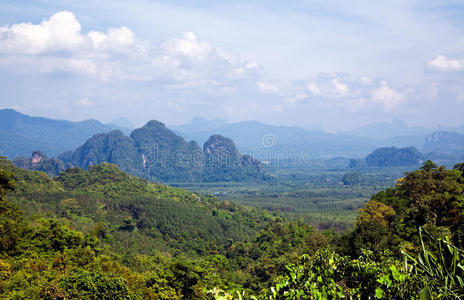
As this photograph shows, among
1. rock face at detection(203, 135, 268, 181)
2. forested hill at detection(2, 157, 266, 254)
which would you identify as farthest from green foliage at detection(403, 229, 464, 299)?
rock face at detection(203, 135, 268, 181)

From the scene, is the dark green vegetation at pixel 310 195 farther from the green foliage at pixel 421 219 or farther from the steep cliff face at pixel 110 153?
the green foliage at pixel 421 219

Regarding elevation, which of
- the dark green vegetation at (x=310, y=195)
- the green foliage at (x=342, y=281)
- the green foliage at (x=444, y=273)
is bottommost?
the dark green vegetation at (x=310, y=195)

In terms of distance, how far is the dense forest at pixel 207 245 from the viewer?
4.75m

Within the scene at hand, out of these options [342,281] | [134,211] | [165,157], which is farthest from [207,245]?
[165,157]

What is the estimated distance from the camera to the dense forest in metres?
4.75

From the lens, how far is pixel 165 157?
461 feet

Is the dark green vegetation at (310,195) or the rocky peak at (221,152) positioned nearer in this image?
the dark green vegetation at (310,195)

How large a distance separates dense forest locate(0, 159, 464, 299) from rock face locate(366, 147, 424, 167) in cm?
13580

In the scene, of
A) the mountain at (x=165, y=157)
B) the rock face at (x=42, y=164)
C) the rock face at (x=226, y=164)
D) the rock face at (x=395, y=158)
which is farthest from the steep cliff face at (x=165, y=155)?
the rock face at (x=395, y=158)

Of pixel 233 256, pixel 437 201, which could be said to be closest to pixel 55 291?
pixel 437 201

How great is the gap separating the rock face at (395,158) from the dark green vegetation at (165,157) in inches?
2807

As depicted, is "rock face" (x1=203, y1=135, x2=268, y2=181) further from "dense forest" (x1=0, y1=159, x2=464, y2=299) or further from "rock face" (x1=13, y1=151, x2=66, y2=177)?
"dense forest" (x1=0, y1=159, x2=464, y2=299)

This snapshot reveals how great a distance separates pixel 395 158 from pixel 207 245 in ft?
510

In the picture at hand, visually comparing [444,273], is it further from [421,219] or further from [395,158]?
[395,158]
